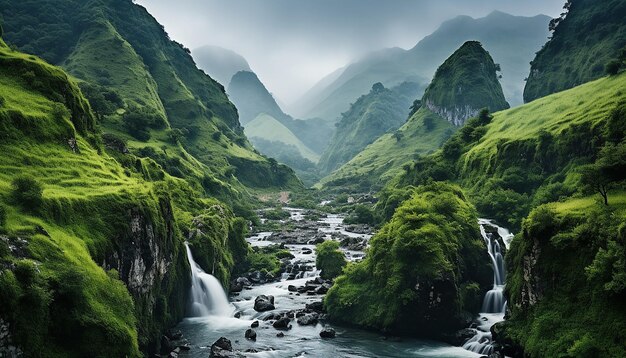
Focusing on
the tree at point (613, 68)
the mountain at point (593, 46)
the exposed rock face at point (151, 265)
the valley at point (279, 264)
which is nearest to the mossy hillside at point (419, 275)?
the valley at point (279, 264)

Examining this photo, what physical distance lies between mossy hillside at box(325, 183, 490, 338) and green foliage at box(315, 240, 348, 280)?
1297 centimetres

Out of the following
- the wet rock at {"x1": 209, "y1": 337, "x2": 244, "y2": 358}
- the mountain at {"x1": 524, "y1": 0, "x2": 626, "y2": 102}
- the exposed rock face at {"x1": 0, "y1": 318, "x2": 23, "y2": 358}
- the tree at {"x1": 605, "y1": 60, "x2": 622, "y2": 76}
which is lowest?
the wet rock at {"x1": 209, "y1": 337, "x2": 244, "y2": 358}

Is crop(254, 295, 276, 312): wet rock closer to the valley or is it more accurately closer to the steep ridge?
the valley

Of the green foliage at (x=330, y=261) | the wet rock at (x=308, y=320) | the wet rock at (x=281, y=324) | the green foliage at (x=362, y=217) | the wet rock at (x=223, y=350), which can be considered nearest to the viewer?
the wet rock at (x=223, y=350)

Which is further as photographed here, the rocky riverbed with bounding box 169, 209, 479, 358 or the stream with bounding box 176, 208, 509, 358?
the stream with bounding box 176, 208, 509, 358

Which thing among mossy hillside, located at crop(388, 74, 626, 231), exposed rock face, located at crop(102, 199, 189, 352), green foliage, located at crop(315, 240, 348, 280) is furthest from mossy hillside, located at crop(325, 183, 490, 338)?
exposed rock face, located at crop(102, 199, 189, 352)

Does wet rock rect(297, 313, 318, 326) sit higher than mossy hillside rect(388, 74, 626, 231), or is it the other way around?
Result: mossy hillside rect(388, 74, 626, 231)

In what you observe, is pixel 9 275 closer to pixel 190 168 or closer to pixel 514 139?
pixel 514 139

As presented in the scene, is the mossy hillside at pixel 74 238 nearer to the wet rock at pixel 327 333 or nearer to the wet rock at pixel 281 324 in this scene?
the wet rock at pixel 281 324

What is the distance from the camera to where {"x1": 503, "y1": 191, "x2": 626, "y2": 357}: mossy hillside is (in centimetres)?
3125

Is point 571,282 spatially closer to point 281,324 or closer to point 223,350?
point 281,324

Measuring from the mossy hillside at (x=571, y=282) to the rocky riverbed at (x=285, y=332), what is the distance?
7852 mm

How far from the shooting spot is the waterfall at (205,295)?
5463cm

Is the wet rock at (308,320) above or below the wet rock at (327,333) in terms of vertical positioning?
above
